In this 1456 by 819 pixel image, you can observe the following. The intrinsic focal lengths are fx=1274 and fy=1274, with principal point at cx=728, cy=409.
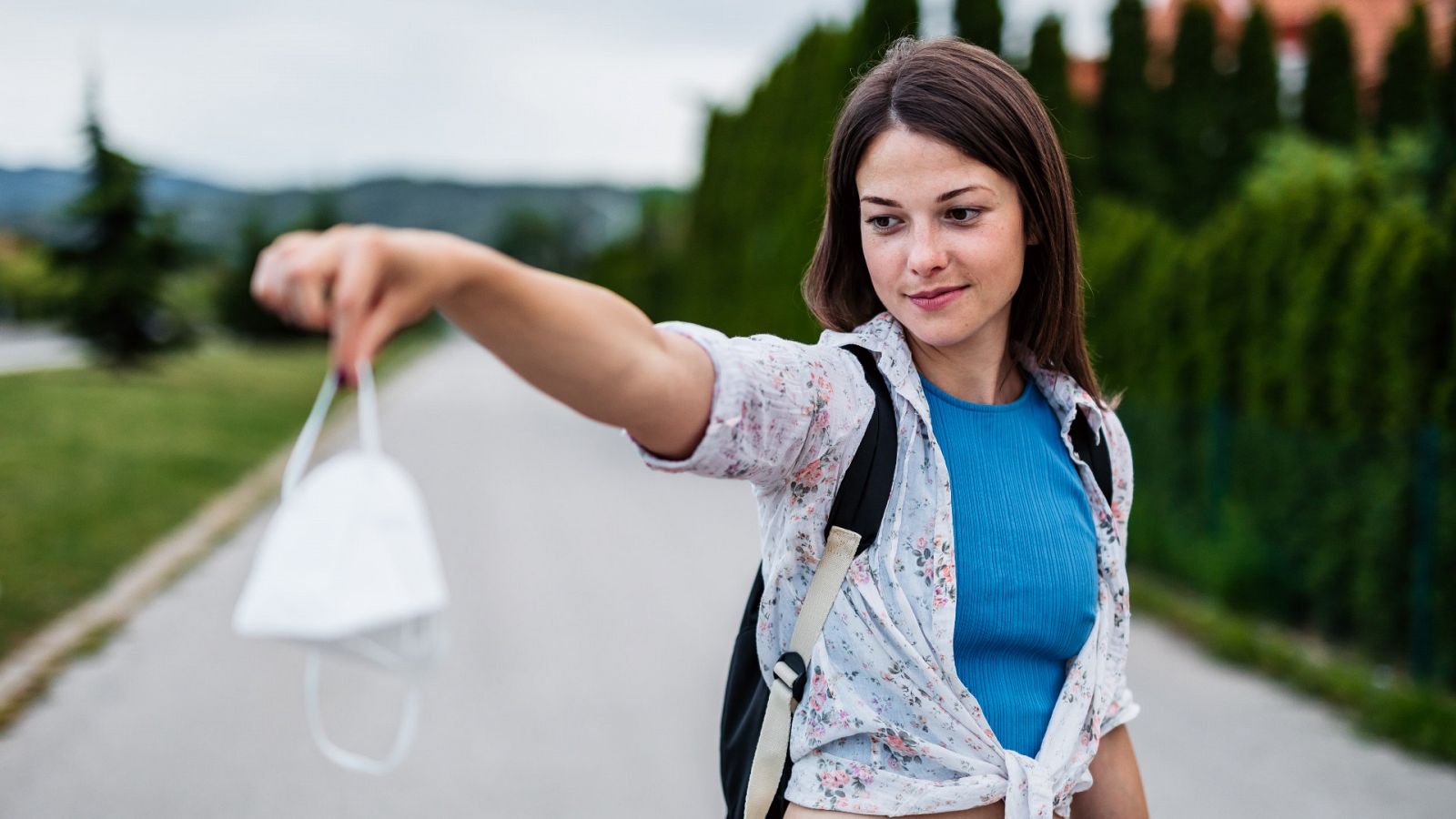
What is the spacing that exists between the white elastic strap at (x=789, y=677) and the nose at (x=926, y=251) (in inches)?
14.6

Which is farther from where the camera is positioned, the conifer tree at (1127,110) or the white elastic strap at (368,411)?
the conifer tree at (1127,110)

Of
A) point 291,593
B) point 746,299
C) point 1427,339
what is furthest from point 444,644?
point 746,299

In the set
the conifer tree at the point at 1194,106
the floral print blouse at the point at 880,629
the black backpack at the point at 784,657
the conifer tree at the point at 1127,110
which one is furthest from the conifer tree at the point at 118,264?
the floral print blouse at the point at 880,629

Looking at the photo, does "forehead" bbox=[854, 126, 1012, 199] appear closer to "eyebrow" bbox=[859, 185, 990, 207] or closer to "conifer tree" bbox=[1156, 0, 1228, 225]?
"eyebrow" bbox=[859, 185, 990, 207]

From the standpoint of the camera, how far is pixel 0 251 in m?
51.3

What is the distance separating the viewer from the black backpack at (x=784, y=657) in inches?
65.6

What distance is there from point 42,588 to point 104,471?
5.58 m

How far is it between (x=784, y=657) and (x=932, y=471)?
12.7 inches

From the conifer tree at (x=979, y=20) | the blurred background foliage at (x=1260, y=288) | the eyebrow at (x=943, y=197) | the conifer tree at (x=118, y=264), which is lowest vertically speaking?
the conifer tree at (x=118, y=264)

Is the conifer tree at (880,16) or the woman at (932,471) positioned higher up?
the conifer tree at (880,16)

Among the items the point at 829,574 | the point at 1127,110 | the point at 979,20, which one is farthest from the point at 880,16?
the point at 829,574

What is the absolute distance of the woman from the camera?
1.61 metres

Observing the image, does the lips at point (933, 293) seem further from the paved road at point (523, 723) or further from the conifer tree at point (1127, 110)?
the conifer tree at point (1127, 110)

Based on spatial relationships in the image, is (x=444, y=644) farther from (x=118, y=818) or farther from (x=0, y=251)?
(x=0, y=251)
